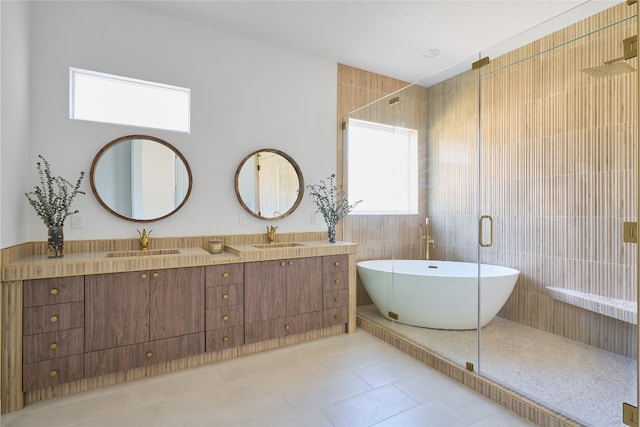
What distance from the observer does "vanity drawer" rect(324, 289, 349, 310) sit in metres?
3.15

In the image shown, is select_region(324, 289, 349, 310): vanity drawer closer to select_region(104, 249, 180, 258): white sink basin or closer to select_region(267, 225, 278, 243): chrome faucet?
select_region(267, 225, 278, 243): chrome faucet

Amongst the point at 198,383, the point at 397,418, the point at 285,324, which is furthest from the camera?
the point at 285,324

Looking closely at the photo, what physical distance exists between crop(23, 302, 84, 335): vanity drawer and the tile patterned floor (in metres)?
0.48

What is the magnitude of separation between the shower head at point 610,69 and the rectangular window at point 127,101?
3078 millimetres

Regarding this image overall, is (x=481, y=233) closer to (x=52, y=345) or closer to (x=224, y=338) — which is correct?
(x=224, y=338)

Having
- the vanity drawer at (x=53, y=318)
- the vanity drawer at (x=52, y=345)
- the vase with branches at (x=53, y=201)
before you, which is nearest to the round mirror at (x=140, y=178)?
the vase with branches at (x=53, y=201)

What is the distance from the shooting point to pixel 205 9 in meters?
2.77

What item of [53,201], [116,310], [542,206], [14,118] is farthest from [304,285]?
[14,118]

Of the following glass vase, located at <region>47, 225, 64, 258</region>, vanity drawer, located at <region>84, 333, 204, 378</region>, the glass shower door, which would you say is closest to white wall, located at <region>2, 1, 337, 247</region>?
glass vase, located at <region>47, 225, 64, 258</region>

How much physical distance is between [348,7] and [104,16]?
6.54ft

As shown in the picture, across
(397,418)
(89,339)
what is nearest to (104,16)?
(89,339)

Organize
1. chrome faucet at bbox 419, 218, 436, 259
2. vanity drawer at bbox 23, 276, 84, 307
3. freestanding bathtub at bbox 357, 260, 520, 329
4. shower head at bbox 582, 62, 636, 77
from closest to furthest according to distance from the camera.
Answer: shower head at bbox 582, 62, 636, 77 < vanity drawer at bbox 23, 276, 84, 307 < freestanding bathtub at bbox 357, 260, 520, 329 < chrome faucet at bbox 419, 218, 436, 259

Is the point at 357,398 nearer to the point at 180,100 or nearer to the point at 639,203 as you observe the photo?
the point at 639,203

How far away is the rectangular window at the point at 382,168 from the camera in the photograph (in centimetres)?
335
